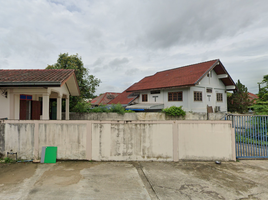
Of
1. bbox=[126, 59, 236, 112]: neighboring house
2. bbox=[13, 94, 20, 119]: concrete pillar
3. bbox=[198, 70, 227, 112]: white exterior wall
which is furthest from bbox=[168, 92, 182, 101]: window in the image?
bbox=[13, 94, 20, 119]: concrete pillar

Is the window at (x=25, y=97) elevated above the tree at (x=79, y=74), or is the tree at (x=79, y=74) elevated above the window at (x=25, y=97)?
the tree at (x=79, y=74)

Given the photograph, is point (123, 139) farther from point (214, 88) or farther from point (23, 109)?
point (214, 88)

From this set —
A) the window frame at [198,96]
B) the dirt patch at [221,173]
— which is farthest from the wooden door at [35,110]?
the window frame at [198,96]

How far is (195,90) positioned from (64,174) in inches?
588

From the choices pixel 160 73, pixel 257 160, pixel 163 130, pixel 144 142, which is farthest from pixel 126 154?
pixel 160 73

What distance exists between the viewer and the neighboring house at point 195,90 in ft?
51.5

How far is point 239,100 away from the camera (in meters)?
18.4

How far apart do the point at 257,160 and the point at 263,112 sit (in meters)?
5.78

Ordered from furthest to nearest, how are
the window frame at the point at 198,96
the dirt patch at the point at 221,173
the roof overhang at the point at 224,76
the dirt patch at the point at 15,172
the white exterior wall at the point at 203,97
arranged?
the roof overhang at the point at 224,76 → the window frame at the point at 198,96 → the white exterior wall at the point at 203,97 → the dirt patch at the point at 15,172 → the dirt patch at the point at 221,173

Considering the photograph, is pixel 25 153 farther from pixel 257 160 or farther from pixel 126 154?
pixel 257 160

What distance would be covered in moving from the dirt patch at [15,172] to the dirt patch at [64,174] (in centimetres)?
56

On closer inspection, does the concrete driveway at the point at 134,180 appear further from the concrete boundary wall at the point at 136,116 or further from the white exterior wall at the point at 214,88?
the white exterior wall at the point at 214,88

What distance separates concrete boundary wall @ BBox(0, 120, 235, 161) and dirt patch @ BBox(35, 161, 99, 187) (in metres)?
0.31

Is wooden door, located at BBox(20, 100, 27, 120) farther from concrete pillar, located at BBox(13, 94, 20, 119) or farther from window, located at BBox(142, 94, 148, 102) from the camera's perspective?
window, located at BBox(142, 94, 148, 102)
